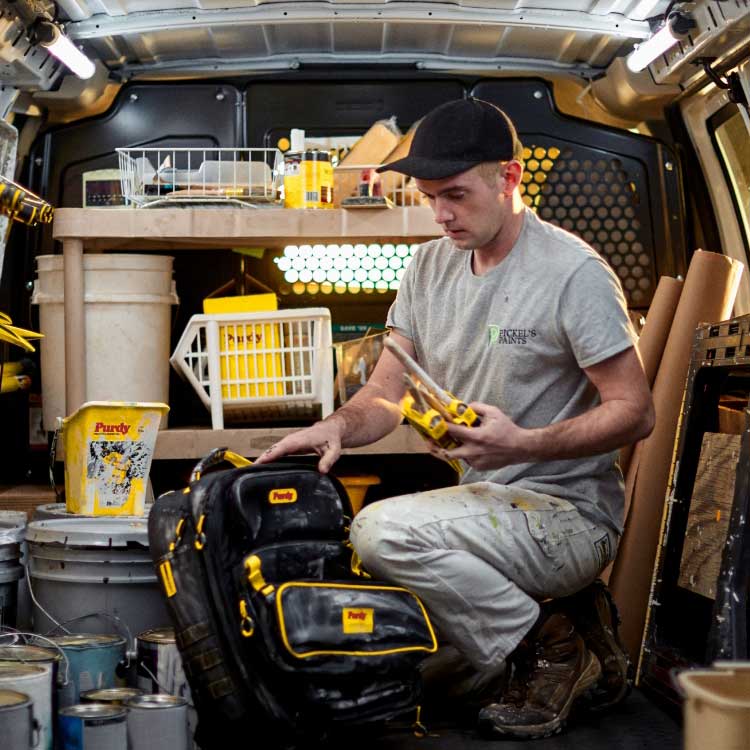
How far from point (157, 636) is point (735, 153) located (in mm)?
2853

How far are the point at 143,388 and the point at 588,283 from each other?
182cm

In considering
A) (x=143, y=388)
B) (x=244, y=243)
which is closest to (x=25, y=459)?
(x=143, y=388)

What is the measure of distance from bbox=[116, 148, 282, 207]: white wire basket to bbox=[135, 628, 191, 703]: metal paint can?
179 centimetres

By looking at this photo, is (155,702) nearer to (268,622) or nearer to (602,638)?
(268,622)

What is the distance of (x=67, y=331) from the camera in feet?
13.6

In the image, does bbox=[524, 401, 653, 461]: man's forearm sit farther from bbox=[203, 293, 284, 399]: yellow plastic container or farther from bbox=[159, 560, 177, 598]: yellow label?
bbox=[203, 293, 284, 399]: yellow plastic container

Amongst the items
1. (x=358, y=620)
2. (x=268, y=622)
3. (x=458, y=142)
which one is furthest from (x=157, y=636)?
(x=458, y=142)

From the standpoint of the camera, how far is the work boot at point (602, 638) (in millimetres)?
3158

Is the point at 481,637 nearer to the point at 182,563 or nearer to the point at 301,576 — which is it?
the point at 301,576

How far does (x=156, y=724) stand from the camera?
2559 mm

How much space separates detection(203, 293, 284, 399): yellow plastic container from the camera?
422 centimetres

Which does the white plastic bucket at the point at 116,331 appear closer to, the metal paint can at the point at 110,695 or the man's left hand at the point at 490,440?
the metal paint can at the point at 110,695

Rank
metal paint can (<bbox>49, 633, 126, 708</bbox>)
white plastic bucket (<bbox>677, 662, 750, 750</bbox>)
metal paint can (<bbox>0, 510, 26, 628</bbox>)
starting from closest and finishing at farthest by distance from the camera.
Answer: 1. white plastic bucket (<bbox>677, 662, 750, 750</bbox>)
2. metal paint can (<bbox>49, 633, 126, 708</bbox>)
3. metal paint can (<bbox>0, 510, 26, 628</bbox>)

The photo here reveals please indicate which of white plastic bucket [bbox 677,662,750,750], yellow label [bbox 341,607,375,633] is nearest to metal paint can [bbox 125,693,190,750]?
yellow label [bbox 341,607,375,633]
